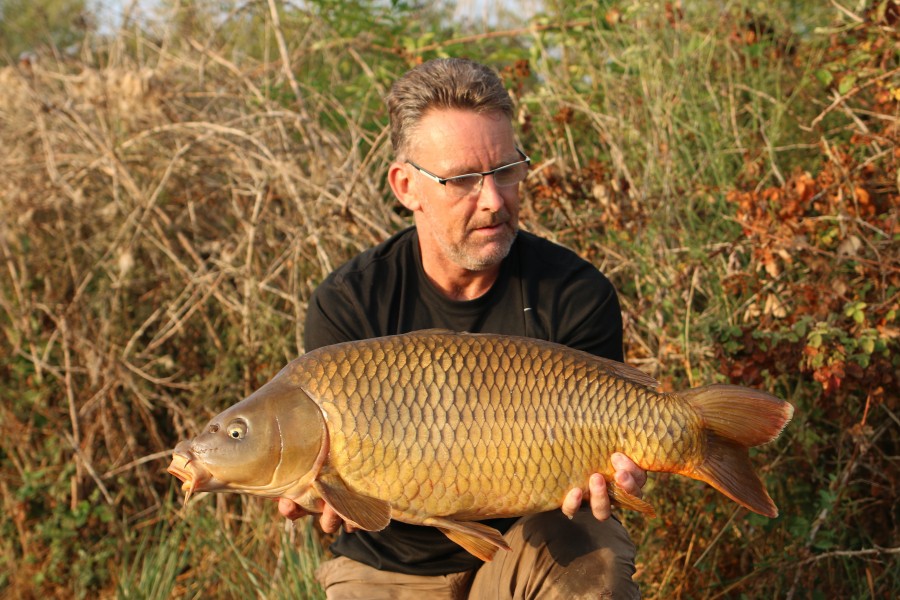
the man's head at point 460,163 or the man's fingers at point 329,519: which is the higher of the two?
the man's head at point 460,163

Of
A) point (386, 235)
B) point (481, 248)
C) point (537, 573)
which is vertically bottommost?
point (537, 573)

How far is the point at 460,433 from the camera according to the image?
177cm

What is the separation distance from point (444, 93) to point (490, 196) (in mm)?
267

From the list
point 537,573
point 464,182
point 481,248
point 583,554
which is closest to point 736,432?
point 583,554

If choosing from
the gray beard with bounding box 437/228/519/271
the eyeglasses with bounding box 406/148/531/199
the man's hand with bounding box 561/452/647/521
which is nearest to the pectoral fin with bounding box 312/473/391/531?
the man's hand with bounding box 561/452/647/521

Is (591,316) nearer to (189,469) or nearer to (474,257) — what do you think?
(474,257)

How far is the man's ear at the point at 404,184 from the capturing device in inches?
94.9

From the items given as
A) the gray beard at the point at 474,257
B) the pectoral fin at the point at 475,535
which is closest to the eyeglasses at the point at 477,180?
the gray beard at the point at 474,257

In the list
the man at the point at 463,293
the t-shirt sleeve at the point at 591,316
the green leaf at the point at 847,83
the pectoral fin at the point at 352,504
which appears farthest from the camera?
the green leaf at the point at 847,83

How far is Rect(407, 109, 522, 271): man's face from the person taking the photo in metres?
2.25

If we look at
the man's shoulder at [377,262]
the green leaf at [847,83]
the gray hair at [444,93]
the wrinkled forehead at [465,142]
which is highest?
the gray hair at [444,93]

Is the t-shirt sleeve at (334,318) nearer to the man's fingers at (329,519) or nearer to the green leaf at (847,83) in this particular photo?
the man's fingers at (329,519)

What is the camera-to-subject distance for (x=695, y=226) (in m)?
3.32

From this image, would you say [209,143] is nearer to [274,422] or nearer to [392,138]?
[392,138]
